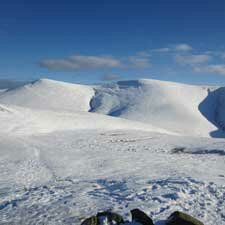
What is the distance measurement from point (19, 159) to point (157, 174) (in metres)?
10.9

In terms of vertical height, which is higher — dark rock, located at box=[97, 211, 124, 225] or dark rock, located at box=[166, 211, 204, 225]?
dark rock, located at box=[166, 211, 204, 225]

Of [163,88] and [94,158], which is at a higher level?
[163,88]

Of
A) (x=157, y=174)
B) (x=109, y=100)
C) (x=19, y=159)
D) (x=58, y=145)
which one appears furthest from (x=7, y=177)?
(x=109, y=100)

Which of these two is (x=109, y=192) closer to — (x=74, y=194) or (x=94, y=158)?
(x=74, y=194)

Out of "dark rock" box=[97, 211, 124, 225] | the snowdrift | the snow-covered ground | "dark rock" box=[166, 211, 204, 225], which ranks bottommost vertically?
the snow-covered ground

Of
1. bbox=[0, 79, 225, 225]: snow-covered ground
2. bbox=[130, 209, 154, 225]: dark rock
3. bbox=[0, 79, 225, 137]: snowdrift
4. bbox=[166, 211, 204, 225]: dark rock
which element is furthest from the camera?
bbox=[0, 79, 225, 137]: snowdrift

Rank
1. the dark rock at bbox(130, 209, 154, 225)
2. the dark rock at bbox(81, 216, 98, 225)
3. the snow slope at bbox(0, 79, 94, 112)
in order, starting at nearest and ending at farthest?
the dark rock at bbox(81, 216, 98, 225)
the dark rock at bbox(130, 209, 154, 225)
the snow slope at bbox(0, 79, 94, 112)

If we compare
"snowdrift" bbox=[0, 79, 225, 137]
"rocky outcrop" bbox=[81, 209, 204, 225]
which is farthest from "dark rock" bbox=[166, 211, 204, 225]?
"snowdrift" bbox=[0, 79, 225, 137]

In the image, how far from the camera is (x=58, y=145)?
3459 centimetres

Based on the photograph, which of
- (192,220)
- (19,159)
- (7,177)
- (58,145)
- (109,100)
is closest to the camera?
(192,220)

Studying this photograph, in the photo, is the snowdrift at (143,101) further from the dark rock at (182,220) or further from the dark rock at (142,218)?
the dark rock at (182,220)

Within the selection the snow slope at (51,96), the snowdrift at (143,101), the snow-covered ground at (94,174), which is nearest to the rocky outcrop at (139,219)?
the snow-covered ground at (94,174)

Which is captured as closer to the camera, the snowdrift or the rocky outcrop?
the rocky outcrop

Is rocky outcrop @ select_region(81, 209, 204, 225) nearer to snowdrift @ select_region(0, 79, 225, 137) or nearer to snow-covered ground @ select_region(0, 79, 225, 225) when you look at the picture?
snow-covered ground @ select_region(0, 79, 225, 225)
